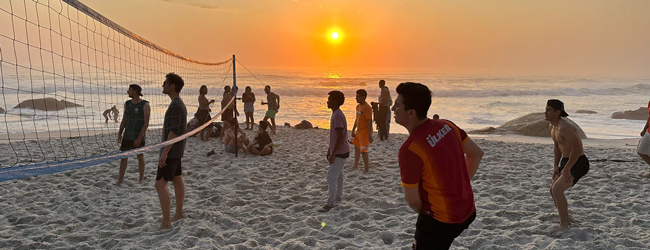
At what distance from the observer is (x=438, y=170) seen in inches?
71.1

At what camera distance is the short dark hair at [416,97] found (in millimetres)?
1813

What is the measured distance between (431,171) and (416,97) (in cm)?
36

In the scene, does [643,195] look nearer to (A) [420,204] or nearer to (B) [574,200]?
(B) [574,200]

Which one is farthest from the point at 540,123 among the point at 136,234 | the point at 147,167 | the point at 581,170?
the point at 136,234

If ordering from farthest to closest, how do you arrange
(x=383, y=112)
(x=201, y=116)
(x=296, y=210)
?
(x=383, y=112), (x=201, y=116), (x=296, y=210)

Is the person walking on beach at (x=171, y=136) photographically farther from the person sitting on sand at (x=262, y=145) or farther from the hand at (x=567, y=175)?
the person sitting on sand at (x=262, y=145)

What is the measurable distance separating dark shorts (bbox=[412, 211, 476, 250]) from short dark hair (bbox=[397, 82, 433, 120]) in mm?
539

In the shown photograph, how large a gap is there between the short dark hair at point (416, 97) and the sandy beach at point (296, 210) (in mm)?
2078

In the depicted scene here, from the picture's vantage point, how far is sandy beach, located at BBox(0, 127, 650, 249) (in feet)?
11.8

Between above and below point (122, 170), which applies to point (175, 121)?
above

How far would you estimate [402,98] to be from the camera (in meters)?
1.86

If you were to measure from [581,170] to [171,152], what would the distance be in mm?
3917

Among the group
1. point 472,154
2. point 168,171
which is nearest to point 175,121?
point 168,171

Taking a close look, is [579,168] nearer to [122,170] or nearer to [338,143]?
[338,143]
